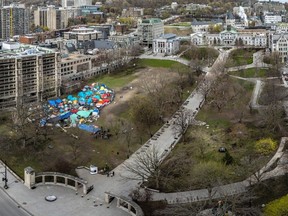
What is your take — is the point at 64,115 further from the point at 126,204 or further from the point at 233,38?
the point at 233,38

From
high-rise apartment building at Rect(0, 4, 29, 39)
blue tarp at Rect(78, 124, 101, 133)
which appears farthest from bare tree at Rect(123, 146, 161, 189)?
high-rise apartment building at Rect(0, 4, 29, 39)

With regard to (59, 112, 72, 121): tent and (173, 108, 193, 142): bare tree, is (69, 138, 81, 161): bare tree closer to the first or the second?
(59, 112, 72, 121): tent

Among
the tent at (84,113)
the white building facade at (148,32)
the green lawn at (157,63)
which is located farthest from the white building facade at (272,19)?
the tent at (84,113)

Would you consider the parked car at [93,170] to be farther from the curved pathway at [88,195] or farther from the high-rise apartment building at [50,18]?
the high-rise apartment building at [50,18]

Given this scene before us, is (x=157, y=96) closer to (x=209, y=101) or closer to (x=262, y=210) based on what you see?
(x=209, y=101)

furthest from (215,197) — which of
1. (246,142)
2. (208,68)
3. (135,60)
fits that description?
(135,60)

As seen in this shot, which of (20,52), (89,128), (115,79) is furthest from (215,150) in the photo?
(115,79)

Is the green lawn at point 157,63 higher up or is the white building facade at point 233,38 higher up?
the white building facade at point 233,38
